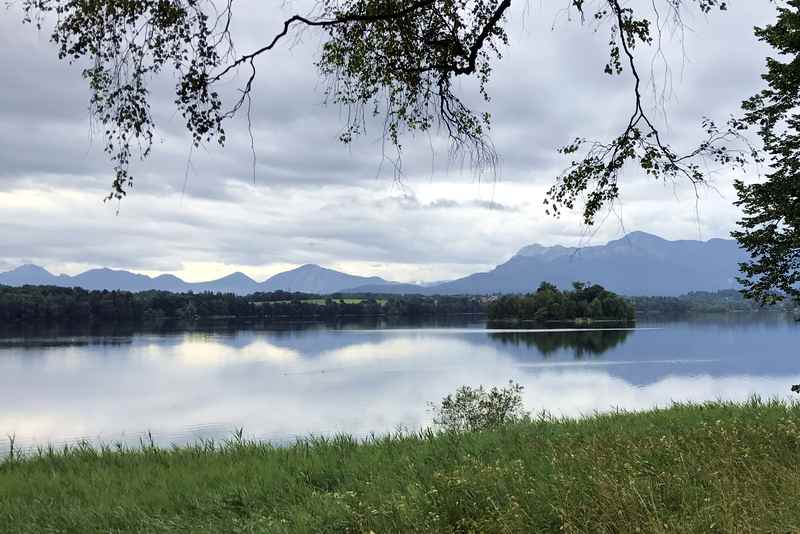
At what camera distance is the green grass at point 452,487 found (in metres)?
5.30

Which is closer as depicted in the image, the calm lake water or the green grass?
the green grass

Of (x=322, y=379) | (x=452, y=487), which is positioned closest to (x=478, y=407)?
(x=452, y=487)

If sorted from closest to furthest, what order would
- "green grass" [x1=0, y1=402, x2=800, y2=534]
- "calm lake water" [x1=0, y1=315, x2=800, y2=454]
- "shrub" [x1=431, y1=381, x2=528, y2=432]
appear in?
"green grass" [x1=0, y1=402, x2=800, y2=534], "shrub" [x1=431, y1=381, x2=528, y2=432], "calm lake water" [x1=0, y1=315, x2=800, y2=454]

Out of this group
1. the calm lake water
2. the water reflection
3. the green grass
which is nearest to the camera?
the green grass

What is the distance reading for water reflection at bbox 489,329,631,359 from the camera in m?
114

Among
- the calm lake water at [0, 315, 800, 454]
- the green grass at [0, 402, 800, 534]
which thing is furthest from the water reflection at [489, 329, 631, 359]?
the green grass at [0, 402, 800, 534]

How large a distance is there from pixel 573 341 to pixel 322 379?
68.8 metres

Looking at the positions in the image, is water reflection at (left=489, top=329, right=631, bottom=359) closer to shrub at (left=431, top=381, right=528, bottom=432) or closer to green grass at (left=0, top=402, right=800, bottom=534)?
shrub at (left=431, top=381, right=528, bottom=432)

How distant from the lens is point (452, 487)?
21.4ft

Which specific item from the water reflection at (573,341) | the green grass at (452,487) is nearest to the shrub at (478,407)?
the green grass at (452,487)

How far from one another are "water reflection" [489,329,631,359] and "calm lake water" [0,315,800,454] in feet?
1.67

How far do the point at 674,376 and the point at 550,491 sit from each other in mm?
79967

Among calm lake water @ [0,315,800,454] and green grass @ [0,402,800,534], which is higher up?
green grass @ [0,402,800,534]

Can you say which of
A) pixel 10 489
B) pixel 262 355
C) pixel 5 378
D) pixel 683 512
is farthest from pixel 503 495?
pixel 262 355
